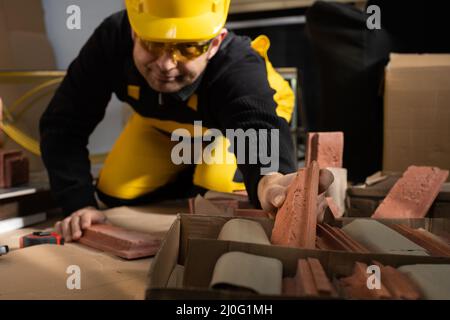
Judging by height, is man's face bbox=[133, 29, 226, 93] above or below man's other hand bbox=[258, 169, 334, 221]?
above

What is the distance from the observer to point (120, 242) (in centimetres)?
139

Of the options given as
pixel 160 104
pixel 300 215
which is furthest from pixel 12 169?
pixel 300 215

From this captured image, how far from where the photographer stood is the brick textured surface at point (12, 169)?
1932mm

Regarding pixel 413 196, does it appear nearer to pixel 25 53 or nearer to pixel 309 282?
pixel 309 282

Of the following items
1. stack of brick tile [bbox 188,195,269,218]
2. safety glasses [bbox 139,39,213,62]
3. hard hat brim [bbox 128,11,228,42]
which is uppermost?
hard hat brim [bbox 128,11,228,42]

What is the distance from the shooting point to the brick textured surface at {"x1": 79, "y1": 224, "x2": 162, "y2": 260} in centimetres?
135

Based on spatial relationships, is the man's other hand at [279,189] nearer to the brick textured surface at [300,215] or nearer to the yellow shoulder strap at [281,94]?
the brick textured surface at [300,215]

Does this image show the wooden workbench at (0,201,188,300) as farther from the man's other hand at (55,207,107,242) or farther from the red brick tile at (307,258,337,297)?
the red brick tile at (307,258,337,297)

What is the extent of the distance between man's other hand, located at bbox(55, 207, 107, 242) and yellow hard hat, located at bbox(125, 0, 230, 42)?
0.63m

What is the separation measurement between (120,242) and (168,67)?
0.57 metres

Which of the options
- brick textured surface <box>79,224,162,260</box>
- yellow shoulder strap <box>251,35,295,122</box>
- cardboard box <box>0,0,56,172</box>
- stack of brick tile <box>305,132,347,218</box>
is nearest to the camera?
brick textured surface <box>79,224,162,260</box>

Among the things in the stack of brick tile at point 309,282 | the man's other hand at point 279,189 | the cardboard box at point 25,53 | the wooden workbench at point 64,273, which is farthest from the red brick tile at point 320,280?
the cardboard box at point 25,53

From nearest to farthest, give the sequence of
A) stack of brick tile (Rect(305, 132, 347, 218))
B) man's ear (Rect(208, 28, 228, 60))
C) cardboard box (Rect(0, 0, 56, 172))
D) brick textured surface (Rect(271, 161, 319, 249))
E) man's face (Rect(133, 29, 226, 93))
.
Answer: brick textured surface (Rect(271, 161, 319, 249)), man's face (Rect(133, 29, 226, 93)), man's ear (Rect(208, 28, 228, 60)), stack of brick tile (Rect(305, 132, 347, 218)), cardboard box (Rect(0, 0, 56, 172))

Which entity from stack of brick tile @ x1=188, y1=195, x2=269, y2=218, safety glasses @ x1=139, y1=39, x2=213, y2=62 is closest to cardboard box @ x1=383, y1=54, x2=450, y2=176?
stack of brick tile @ x1=188, y1=195, x2=269, y2=218
